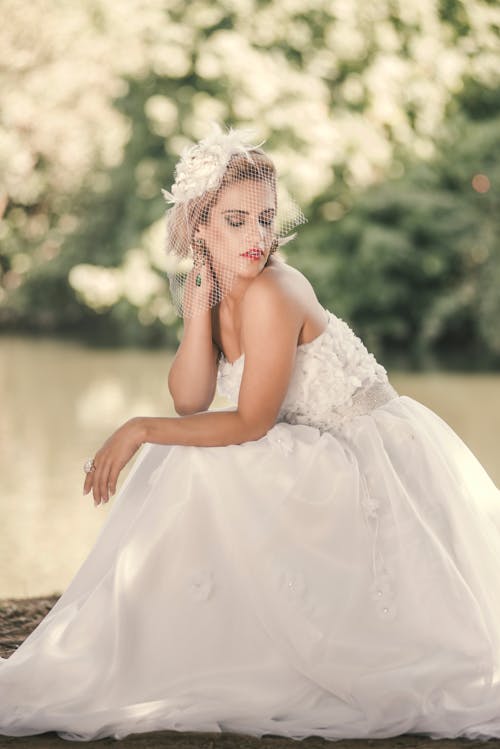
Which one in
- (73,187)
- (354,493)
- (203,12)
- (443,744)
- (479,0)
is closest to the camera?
(443,744)

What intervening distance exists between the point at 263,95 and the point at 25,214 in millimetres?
9584

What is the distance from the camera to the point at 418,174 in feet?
60.9

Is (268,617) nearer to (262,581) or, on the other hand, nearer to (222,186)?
(262,581)

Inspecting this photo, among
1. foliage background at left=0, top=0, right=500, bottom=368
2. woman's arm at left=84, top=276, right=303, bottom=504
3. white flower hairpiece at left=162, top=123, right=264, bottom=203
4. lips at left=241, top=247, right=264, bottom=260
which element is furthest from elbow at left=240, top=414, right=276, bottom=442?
foliage background at left=0, top=0, right=500, bottom=368

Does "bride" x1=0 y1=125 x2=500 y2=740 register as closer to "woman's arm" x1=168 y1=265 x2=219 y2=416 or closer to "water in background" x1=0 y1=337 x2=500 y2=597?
"woman's arm" x1=168 y1=265 x2=219 y2=416

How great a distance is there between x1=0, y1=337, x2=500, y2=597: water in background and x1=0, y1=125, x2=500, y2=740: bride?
238cm

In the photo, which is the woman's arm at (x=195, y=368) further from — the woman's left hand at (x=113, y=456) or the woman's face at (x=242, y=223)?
the woman's left hand at (x=113, y=456)

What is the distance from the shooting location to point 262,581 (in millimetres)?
3018

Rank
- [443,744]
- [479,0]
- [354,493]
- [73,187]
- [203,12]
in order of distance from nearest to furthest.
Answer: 1. [443,744]
2. [354,493]
3. [479,0]
4. [203,12]
5. [73,187]

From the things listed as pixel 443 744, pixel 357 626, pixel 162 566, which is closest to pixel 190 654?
pixel 162 566

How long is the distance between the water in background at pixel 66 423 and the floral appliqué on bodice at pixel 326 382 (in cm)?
237

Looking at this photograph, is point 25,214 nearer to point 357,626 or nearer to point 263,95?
point 263,95

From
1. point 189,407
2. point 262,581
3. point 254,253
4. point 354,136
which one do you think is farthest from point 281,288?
point 354,136

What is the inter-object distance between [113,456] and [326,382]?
0.61 m
